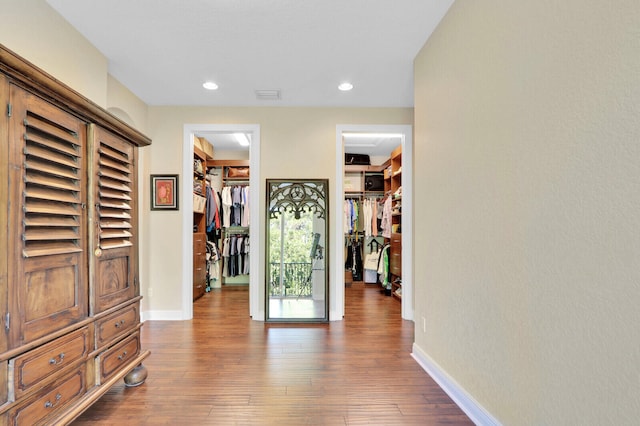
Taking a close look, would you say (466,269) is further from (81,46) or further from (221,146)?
(221,146)

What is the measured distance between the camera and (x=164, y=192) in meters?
4.16

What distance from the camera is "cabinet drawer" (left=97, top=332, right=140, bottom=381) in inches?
79.0

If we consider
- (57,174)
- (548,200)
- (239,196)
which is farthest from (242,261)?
(548,200)

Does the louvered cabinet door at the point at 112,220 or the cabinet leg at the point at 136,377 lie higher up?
the louvered cabinet door at the point at 112,220

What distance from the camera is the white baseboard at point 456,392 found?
189 cm

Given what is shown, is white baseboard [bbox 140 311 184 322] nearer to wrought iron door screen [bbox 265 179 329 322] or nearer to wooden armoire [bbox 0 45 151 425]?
wrought iron door screen [bbox 265 179 329 322]

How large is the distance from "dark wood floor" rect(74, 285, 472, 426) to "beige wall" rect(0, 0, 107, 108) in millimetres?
2249

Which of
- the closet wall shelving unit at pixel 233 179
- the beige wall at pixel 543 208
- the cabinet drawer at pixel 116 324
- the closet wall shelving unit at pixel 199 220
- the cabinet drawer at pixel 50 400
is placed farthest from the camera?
the closet wall shelving unit at pixel 233 179

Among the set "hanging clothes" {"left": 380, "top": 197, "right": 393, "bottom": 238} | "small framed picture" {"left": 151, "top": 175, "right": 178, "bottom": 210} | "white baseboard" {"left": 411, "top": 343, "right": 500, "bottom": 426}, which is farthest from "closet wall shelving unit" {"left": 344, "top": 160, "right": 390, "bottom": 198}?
"white baseboard" {"left": 411, "top": 343, "right": 500, "bottom": 426}

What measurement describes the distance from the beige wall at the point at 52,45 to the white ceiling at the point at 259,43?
0.10m

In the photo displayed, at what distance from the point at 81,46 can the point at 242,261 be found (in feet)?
13.4

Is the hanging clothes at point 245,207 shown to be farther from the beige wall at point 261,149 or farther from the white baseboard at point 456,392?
the white baseboard at point 456,392

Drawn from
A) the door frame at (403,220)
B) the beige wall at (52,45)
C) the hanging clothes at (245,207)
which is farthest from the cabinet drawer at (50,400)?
the hanging clothes at (245,207)

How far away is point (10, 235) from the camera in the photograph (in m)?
1.41
